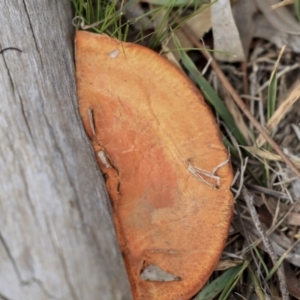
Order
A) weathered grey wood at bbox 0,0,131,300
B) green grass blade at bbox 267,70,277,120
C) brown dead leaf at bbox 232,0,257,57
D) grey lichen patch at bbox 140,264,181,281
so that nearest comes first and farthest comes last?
weathered grey wood at bbox 0,0,131,300
grey lichen patch at bbox 140,264,181,281
green grass blade at bbox 267,70,277,120
brown dead leaf at bbox 232,0,257,57

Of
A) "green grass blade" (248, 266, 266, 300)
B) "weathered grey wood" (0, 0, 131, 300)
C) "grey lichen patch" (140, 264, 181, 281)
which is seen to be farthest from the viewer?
"green grass blade" (248, 266, 266, 300)

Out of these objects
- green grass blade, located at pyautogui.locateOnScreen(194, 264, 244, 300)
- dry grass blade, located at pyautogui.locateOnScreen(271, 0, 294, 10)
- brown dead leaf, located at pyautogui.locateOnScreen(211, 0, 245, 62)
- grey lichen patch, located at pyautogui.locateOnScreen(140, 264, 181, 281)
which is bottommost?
green grass blade, located at pyautogui.locateOnScreen(194, 264, 244, 300)

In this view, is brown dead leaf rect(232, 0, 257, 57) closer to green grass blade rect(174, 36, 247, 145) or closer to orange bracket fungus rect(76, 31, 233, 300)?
green grass blade rect(174, 36, 247, 145)

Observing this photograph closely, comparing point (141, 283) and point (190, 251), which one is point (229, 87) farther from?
point (141, 283)

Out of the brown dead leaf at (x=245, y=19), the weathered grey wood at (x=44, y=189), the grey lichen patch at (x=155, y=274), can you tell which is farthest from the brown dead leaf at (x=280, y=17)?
the grey lichen patch at (x=155, y=274)

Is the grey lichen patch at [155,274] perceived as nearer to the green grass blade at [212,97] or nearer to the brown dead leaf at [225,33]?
the green grass blade at [212,97]

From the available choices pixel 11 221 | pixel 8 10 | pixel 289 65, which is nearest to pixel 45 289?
pixel 11 221

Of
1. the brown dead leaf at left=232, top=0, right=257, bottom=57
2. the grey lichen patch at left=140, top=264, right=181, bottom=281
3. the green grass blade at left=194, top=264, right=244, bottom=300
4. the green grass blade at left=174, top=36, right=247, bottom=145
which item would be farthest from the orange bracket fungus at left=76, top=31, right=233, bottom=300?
the brown dead leaf at left=232, top=0, right=257, bottom=57

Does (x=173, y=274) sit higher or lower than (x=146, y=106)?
lower
